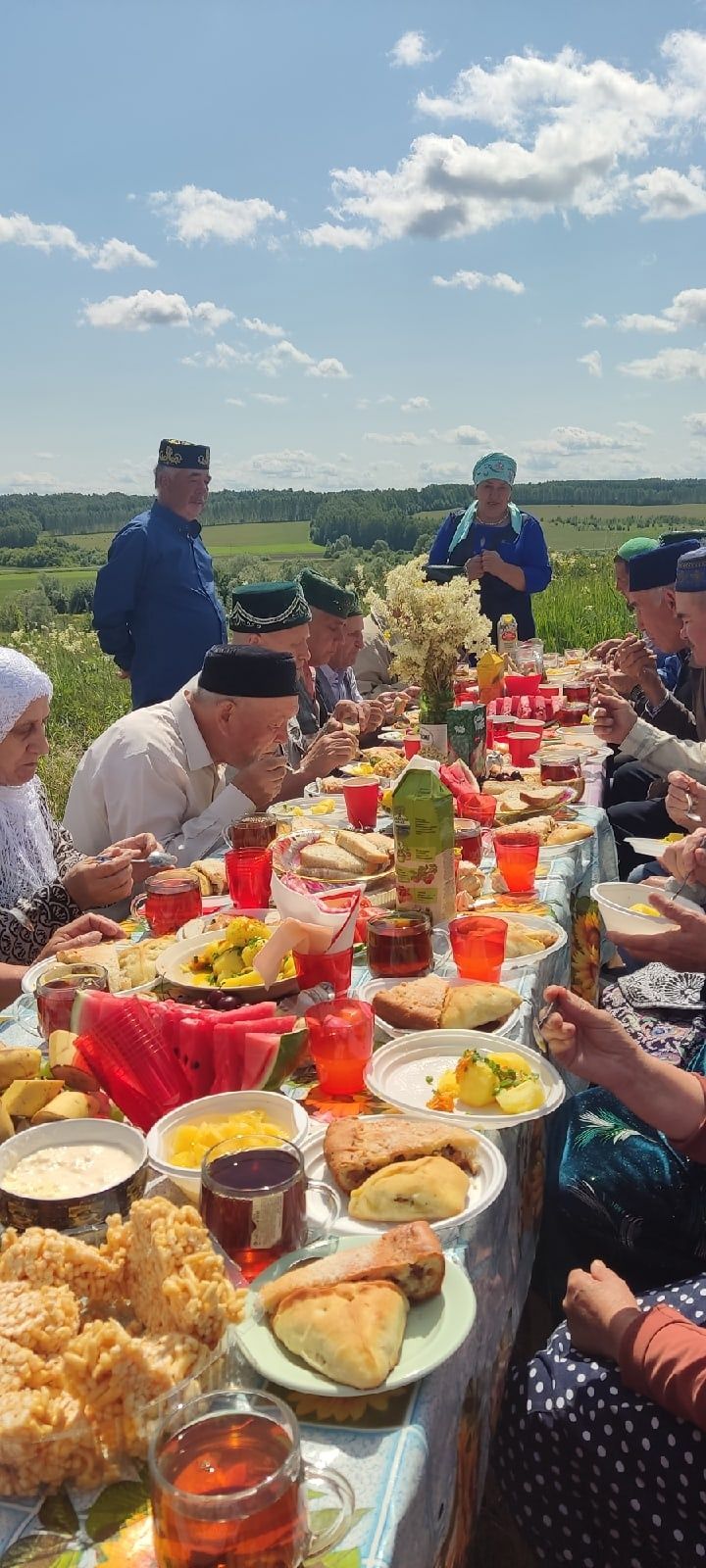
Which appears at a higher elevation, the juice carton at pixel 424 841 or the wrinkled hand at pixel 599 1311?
the juice carton at pixel 424 841

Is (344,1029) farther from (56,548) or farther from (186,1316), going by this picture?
(56,548)

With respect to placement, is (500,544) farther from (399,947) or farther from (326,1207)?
(326,1207)

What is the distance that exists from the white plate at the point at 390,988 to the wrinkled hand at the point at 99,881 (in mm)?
996

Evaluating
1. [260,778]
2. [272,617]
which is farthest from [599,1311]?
[272,617]

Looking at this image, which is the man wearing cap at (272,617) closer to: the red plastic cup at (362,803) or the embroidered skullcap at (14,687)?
the red plastic cup at (362,803)

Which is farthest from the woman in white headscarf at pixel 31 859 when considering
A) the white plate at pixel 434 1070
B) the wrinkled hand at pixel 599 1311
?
the wrinkled hand at pixel 599 1311

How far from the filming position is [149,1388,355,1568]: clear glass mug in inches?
32.5

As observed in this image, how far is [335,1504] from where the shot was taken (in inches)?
38.5

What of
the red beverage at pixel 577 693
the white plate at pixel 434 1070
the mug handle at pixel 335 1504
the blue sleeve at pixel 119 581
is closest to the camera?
the mug handle at pixel 335 1504

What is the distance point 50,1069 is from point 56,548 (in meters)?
30.8

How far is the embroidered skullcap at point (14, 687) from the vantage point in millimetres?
3004

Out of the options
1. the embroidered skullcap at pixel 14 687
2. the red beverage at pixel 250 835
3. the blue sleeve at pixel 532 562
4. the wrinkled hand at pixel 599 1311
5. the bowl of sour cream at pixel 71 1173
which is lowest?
the wrinkled hand at pixel 599 1311

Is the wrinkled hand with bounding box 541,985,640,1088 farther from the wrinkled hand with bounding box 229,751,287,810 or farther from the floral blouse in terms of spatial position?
the wrinkled hand with bounding box 229,751,287,810

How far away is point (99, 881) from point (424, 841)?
0.96 metres
